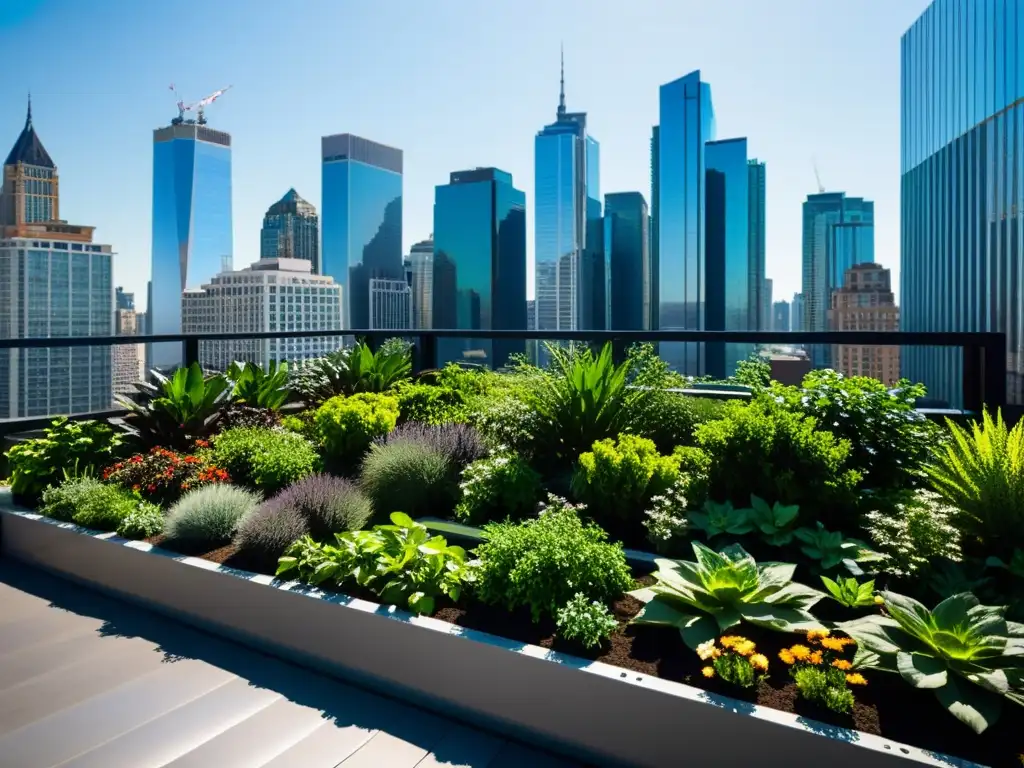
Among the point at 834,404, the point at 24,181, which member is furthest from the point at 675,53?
the point at 24,181

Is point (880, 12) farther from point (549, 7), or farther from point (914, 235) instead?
point (914, 235)

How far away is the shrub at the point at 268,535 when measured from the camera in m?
2.89

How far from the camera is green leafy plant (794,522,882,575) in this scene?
247cm

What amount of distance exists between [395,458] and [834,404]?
6.97ft

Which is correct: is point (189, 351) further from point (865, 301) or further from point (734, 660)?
point (865, 301)

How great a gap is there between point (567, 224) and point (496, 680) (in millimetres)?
37493

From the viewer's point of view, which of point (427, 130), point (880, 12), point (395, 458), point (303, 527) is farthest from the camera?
point (427, 130)

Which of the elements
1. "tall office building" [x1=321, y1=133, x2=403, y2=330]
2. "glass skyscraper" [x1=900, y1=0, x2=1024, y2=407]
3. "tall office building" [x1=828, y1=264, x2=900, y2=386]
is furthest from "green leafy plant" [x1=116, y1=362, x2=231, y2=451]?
"tall office building" [x1=321, y1=133, x2=403, y2=330]

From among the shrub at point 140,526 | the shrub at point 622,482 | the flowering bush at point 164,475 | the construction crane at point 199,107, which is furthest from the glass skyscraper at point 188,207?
the shrub at point 622,482

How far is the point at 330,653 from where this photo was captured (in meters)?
2.48

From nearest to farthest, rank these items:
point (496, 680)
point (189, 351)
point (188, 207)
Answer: point (496, 680), point (189, 351), point (188, 207)

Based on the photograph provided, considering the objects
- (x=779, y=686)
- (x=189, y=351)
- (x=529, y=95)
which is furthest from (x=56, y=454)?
(x=529, y=95)

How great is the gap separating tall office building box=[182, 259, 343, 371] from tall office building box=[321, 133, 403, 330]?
15.5 metres

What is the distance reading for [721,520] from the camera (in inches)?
107
